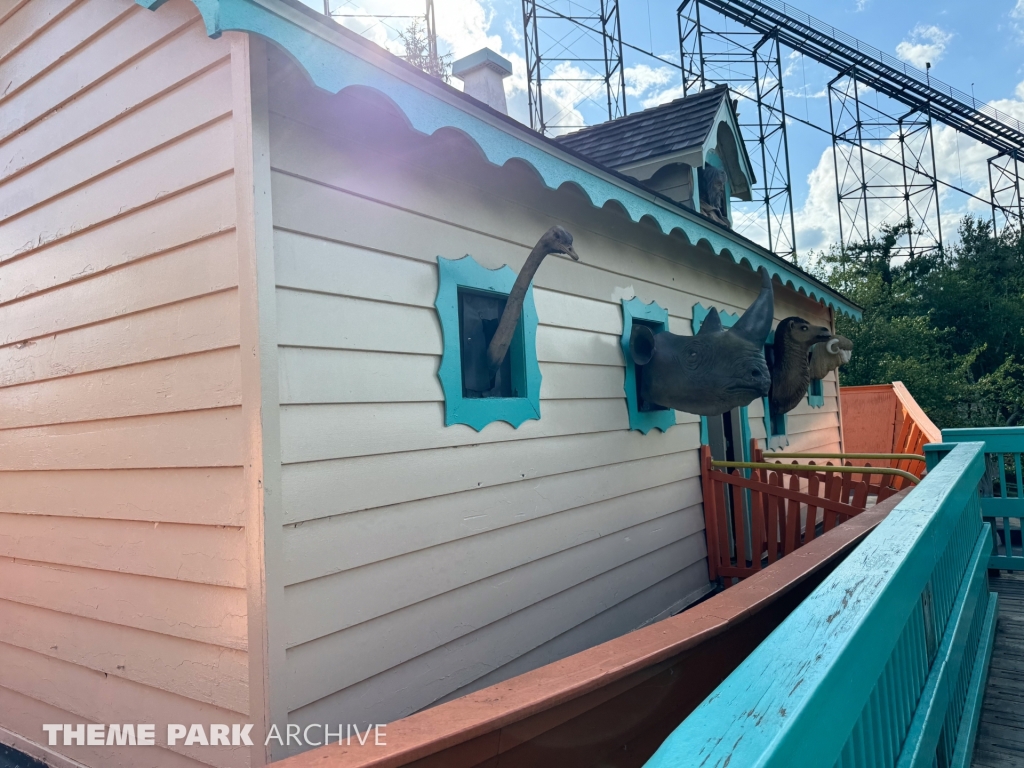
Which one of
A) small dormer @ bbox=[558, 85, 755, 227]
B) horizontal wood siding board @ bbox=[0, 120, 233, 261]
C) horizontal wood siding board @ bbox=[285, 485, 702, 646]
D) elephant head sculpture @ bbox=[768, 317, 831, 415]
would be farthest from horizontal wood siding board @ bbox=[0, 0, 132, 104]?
elephant head sculpture @ bbox=[768, 317, 831, 415]

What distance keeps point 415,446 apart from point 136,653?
1.46 m

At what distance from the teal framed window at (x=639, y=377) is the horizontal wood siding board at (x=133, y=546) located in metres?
3.10

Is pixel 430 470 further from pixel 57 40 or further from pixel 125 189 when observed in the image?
pixel 57 40

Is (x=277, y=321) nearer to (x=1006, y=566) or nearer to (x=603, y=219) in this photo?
(x=603, y=219)

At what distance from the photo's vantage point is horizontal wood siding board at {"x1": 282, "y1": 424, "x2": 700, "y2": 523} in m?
2.53

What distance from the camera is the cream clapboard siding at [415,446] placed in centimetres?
255

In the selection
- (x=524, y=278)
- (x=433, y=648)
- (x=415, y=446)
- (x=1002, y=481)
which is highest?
(x=524, y=278)

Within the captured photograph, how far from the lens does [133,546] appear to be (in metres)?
2.84

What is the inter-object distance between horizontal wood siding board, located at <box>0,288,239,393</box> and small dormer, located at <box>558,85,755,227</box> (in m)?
5.27

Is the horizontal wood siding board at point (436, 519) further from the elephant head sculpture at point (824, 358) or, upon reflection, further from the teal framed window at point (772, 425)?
the elephant head sculpture at point (824, 358)

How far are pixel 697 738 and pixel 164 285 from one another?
105 inches

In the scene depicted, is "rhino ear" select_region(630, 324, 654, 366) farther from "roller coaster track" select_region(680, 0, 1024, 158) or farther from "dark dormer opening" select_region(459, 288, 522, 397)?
"roller coaster track" select_region(680, 0, 1024, 158)

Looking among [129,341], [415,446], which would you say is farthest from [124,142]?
[415,446]

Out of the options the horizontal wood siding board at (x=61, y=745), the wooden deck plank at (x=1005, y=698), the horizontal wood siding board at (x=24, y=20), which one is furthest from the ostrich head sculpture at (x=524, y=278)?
the wooden deck plank at (x=1005, y=698)
